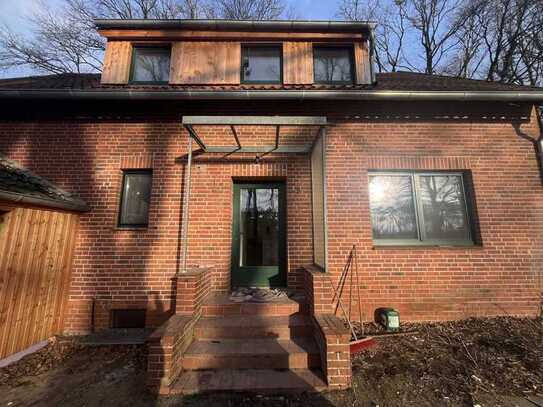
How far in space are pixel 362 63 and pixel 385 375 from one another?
18.9ft

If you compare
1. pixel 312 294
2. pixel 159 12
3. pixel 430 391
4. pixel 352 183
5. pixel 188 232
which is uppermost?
pixel 159 12

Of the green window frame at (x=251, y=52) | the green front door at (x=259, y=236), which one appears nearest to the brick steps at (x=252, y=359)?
the green front door at (x=259, y=236)

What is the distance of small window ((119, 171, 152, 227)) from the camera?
170 inches

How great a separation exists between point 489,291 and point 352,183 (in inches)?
118

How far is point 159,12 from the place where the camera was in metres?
10.3

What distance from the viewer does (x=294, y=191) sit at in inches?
171

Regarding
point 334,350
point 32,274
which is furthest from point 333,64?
point 32,274

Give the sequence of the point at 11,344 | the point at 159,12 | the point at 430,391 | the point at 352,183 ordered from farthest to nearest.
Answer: the point at 159,12 < the point at 352,183 < the point at 11,344 < the point at 430,391

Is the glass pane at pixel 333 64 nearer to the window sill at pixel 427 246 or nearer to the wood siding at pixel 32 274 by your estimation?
the window sill at pixel 427 246

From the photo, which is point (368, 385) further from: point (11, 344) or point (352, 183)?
point (11, 344)

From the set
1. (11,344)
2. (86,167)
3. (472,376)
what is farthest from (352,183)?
(11,344)

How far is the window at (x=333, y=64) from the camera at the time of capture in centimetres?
530

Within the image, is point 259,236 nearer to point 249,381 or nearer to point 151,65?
point 249,381

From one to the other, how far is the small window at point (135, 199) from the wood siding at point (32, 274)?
2.65 feet
